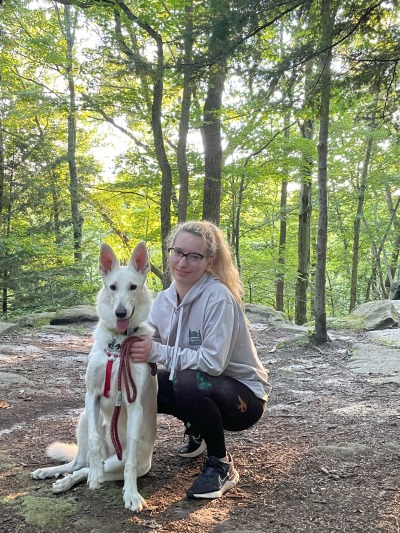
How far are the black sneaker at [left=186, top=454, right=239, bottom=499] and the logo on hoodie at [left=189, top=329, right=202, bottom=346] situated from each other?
2.34 feet

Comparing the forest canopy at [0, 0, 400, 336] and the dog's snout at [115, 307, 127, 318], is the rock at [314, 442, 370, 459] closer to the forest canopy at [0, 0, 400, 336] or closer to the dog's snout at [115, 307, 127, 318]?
the dog's snout at [115, 307, 127, 318]

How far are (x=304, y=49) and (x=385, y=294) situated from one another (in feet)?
65.8

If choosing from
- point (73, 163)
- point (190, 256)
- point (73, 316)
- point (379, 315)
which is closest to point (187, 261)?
point (190, 256)

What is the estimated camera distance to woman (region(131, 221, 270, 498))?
106 inches

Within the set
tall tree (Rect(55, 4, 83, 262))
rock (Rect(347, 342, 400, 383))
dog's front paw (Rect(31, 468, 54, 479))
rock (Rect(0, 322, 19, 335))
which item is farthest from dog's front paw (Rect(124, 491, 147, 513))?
tall tree (Rect(55, 4, 83, 262))

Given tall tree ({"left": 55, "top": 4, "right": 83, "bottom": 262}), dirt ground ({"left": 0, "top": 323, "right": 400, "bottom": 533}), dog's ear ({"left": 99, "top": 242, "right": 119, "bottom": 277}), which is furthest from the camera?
tall tree ({"left": 55, "top": 4, "right": 83, "bottom": 262})

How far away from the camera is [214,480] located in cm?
266

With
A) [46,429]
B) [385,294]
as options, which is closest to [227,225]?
[385,294]

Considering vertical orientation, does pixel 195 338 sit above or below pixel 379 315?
above

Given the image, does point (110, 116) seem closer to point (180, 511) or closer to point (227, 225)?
point (227, 225)

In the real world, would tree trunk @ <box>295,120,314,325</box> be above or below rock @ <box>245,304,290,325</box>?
above

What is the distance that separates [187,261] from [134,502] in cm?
144

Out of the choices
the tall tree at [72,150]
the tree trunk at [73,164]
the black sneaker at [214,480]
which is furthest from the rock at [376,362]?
the tree trunk at [73,164]

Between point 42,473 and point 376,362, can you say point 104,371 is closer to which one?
point 42,473
